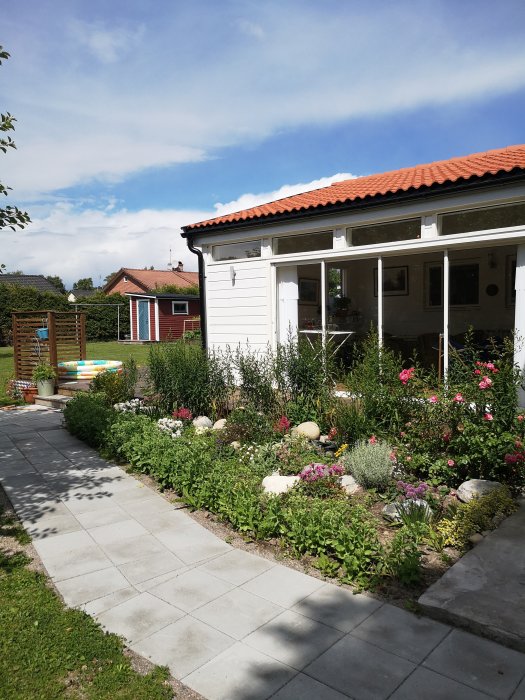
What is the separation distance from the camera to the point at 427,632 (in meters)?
2.57

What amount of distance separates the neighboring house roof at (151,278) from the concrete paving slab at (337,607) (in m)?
38.2

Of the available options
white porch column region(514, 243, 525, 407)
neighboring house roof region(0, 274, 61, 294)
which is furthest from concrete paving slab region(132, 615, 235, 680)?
neighboring house roof region(0, 274, 61, 294)

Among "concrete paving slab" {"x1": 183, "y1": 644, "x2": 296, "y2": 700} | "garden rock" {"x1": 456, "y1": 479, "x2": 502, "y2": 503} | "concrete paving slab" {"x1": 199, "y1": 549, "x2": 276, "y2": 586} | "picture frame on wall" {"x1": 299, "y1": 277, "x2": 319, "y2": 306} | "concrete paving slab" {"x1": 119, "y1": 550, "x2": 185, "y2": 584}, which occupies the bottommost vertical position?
"concrete paving slab" {"x1": 119, "y1": 550, "x2": 185, "y2": 584}

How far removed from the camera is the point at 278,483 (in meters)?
4.57

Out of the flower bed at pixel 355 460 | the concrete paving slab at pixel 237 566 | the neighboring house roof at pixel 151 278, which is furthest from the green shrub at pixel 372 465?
the neighboring house roof at pixel 151 278

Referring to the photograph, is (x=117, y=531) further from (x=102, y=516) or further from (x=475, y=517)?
(x=475, y=517)

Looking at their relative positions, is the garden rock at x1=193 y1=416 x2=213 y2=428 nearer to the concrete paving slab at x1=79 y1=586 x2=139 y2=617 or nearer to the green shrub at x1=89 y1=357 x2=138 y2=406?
the green shrub at x1=89 y1=357 x2=138 y2=406

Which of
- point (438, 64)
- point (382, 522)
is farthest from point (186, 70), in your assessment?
point (382, 522)

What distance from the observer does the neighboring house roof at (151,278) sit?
41.3 meters

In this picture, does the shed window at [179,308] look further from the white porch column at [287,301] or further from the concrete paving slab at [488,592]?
the concrete paving slab at [488,592]

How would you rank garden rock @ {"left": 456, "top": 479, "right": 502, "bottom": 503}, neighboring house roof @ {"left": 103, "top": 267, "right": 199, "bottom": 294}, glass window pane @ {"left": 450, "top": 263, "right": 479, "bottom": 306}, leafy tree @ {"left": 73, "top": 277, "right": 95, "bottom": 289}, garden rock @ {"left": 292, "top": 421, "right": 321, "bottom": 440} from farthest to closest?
leafy tree @ {"left": 73, "top": 277, "right": 95, "bottom": 289} → neighboring house roof @ {"left": 103, "top": 267, "right": 199, "bottom": 294} → glass window pane @ {"left": 450, "top": 263, "right": 479, "bottom": 306} → garden rock @ {"left": 292, "top": 421, "right": 321, "bottom": 440} → garden rock @ {"left": 456, "top": 479, "right": 502, "bottom": 503}

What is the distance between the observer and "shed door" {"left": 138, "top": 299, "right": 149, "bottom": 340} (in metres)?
30.7

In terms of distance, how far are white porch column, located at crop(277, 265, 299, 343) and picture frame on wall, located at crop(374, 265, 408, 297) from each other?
3732 mm

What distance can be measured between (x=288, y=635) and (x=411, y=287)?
995cm
